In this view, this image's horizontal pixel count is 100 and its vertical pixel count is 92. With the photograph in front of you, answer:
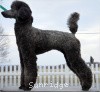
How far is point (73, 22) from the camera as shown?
5.05m

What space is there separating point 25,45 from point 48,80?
164 inches

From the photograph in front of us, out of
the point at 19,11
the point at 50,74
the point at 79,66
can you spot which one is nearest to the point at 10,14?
the point at 19,11

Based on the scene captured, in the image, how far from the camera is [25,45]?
462 centimetres

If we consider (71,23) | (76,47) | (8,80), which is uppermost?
(71,23)

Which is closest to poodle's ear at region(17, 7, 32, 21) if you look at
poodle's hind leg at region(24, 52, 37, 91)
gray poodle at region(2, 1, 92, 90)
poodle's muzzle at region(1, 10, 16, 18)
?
gray poodle at region(2, 1, 92, 90)

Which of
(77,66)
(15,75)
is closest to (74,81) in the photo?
(15,75)

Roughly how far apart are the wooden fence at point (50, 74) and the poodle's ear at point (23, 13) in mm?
4025

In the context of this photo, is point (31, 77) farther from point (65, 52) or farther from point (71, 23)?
point (71, 23)

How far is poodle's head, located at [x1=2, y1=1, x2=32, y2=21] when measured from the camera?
4590 mm

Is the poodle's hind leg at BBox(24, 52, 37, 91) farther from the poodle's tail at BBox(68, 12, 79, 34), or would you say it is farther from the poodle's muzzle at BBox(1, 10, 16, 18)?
the poodle's tail at BBox(68, 12, 79, 34)

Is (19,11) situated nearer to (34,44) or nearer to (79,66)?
(34,44)

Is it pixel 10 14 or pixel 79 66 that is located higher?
pixel 10 14

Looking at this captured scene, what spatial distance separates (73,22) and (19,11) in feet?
3.29

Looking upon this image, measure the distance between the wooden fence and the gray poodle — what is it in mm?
3590
